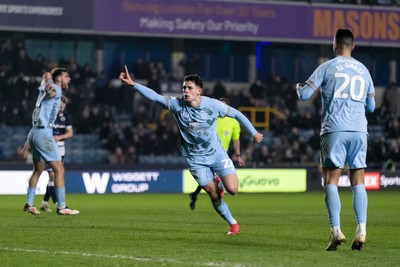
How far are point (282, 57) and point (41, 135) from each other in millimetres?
29247

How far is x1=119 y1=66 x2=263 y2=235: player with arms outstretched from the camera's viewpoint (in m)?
13.4

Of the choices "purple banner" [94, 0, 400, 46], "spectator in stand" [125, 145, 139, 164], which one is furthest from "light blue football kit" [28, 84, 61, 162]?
"purple banner" [94, 0, 400, 46]

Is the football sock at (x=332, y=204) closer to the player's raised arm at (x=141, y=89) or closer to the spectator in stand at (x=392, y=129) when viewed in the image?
the player's raised arm at (x=141, y=89)

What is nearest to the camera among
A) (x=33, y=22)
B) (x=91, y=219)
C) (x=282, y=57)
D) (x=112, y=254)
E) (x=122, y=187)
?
(x=112, y=254)

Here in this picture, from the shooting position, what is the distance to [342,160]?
37.4ft

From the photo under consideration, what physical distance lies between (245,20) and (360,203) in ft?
97.1

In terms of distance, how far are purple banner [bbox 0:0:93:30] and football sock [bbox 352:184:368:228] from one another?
85.0ft

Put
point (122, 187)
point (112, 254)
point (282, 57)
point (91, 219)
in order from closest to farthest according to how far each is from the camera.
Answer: point (112, 254), point (91, 219), point (122, 187), point (282, 57)

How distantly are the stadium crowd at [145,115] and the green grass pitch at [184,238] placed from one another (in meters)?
11.9

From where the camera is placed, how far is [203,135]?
13.6 meters

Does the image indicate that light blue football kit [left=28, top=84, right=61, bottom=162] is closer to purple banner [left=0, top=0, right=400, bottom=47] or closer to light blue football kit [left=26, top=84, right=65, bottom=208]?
light blue football kit [left=26, top=84, right=65, bottom=208]

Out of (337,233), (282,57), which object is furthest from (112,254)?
(282,57)

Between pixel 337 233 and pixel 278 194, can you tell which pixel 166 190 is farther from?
pixel 337 233

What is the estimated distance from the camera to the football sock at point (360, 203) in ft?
37.2
